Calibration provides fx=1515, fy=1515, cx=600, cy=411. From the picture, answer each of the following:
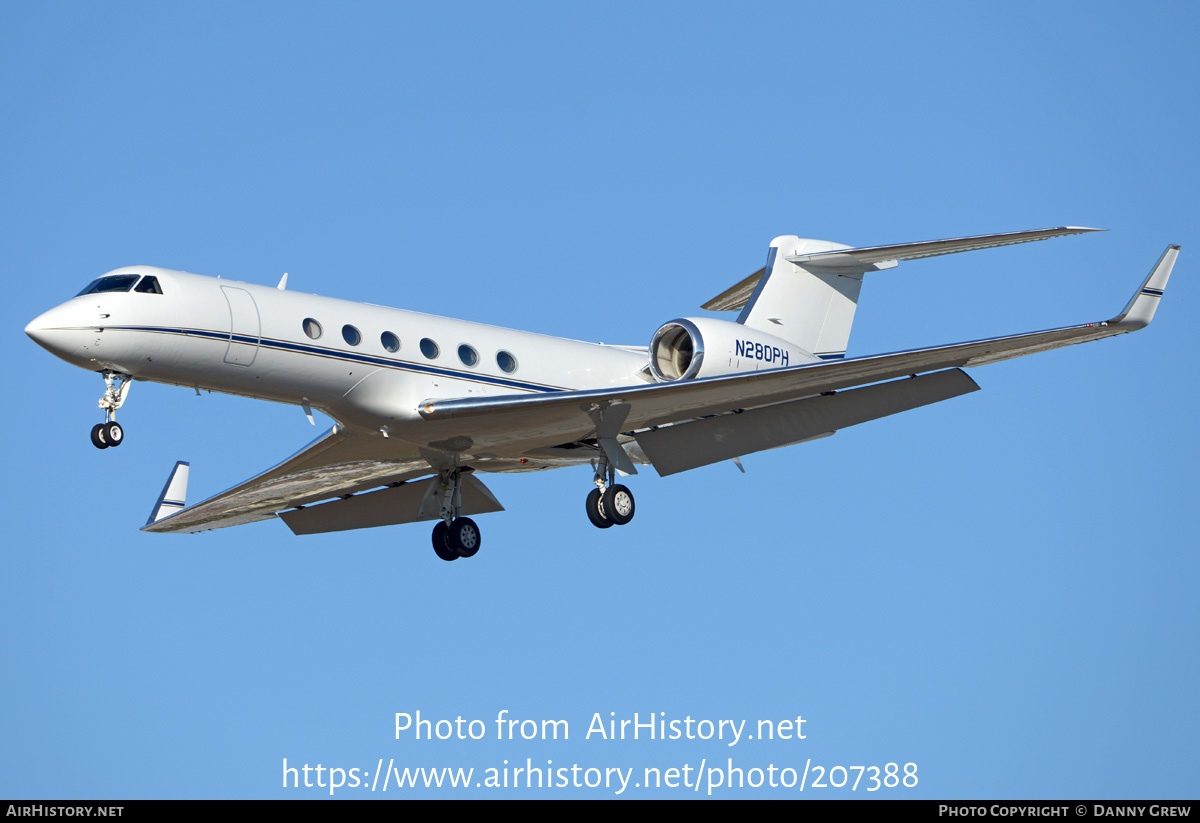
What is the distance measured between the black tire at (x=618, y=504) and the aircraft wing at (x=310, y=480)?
9.37 ft

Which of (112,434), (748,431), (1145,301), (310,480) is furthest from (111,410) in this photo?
(1145,301)

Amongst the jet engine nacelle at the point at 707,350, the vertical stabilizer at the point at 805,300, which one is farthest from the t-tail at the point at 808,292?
the jet engine nacelle at the point at 707,350

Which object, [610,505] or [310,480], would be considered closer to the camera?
[610,505]

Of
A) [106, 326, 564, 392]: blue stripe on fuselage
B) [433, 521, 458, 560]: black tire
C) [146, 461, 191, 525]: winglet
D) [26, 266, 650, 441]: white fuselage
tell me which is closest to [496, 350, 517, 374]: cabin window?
[26, 266, 650, 441]: white fuselage

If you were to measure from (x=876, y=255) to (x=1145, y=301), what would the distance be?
14.0 ft

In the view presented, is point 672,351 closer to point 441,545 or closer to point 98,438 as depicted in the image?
point 441,545

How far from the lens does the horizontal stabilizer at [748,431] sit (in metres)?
19.9

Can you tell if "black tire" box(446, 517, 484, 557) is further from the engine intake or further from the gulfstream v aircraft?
the engine intake

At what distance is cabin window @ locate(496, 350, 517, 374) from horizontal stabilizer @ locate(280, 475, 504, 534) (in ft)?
8.62

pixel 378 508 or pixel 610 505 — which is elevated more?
pixel 378 508

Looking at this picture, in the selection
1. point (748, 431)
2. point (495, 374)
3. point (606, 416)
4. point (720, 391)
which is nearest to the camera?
Result: point (720, 391)

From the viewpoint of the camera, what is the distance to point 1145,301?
17.4m
